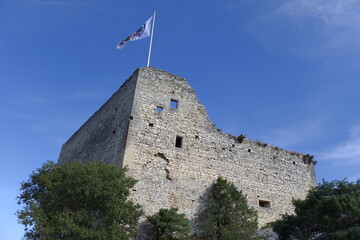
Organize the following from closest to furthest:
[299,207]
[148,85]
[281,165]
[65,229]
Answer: [65,229] → [299,207] → [148,85] → [281,165]

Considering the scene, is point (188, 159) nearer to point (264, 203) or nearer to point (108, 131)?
point (108, 131)

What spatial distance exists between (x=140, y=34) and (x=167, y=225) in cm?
1135

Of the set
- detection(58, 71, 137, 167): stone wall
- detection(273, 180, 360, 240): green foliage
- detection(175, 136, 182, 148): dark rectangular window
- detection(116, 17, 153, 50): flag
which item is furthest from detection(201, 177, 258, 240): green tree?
detection(116, 17, 153, 50): flag

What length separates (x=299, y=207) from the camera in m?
14.0

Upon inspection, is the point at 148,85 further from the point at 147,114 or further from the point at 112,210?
the point at 112,210

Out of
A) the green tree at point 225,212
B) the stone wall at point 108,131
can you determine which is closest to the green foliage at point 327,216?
the green tree at point 225,212

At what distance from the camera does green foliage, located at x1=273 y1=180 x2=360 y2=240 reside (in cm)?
1202

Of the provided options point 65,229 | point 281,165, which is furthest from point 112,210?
point 281,165

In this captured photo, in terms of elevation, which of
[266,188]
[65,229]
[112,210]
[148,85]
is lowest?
[65,229]

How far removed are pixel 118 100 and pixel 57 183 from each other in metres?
8.69

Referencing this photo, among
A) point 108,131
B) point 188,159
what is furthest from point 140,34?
point 188,159

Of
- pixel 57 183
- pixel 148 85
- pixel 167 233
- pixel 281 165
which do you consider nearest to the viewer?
pixel 57 183

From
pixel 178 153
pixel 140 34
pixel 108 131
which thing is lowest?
pixel 178 153

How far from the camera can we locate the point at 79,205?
12844mm
